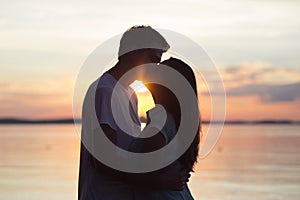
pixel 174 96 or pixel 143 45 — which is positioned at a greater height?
pixel 143 45

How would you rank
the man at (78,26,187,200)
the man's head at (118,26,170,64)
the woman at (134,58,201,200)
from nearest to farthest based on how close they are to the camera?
the woman at (134,58,201,200) → the man at (78,26,187,200) → the man's head at (118,26,170,64)

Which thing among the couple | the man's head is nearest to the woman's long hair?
the couple

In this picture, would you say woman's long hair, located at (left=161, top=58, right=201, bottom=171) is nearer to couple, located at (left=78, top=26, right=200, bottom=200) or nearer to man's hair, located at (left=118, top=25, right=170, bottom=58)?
couple, located at (left=78, top=26, right=200, bottom=200)

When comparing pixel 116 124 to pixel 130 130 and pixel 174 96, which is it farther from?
pixel 174 96

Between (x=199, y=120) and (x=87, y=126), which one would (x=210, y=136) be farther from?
(x=87, y=126)

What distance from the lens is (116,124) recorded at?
4199mm

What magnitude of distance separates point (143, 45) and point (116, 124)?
45 centimetres

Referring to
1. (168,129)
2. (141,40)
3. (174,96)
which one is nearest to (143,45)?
(141,40)

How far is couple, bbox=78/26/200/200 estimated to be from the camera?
406 centimetres

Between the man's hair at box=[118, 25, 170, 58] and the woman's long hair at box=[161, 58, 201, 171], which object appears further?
the man's hair at box=[118, 25, 170, 58]

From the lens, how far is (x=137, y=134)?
423 cm

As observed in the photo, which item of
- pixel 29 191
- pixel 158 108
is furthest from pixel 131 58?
pixel 29 191

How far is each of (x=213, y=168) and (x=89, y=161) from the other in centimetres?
2370

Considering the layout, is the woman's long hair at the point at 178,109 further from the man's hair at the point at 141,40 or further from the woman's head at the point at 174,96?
the man's hair at the point at 141,40
